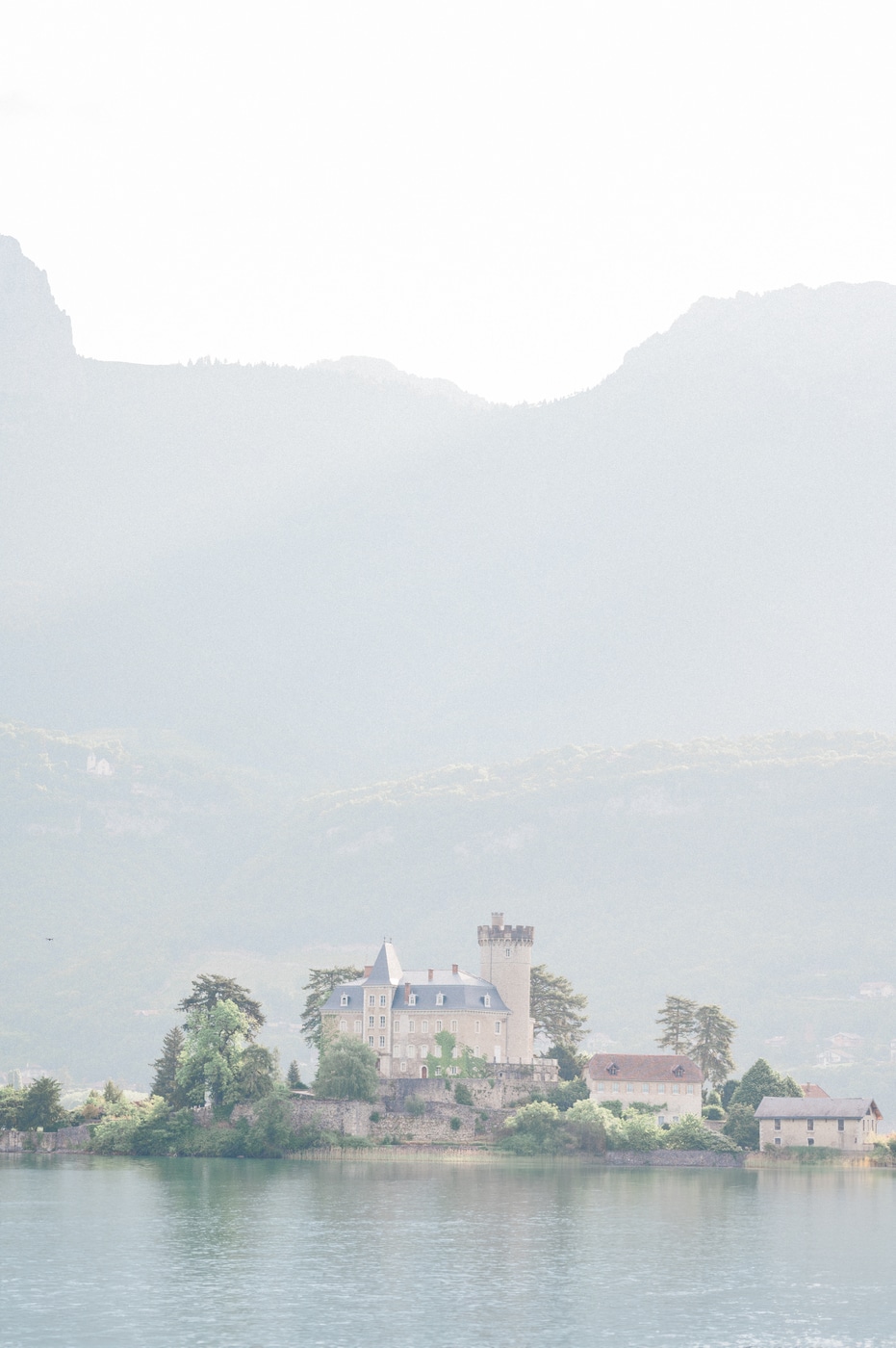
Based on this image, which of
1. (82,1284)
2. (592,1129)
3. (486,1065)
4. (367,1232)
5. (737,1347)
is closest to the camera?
(737,1347)

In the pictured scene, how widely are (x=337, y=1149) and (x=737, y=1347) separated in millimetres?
74281

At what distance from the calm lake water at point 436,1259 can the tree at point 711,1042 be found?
32200mm

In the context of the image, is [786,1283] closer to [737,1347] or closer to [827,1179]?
[737,1347]

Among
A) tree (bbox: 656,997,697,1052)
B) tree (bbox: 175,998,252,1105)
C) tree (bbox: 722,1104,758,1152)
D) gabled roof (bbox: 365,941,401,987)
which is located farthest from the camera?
tree (bbox: 656,997,697,1052)

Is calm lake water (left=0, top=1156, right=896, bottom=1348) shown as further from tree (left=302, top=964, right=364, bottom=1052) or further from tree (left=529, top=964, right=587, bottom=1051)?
tree (left=529, top=964, right=587, bottom=1051)

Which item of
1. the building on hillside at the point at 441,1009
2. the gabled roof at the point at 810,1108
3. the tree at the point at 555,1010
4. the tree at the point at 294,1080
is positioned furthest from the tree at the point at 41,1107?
the gabled roof at the point at 810,1108

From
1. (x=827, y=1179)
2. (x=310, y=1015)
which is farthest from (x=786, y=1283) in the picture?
(x=310, y=1015)

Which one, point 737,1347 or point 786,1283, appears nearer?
point 737,1347

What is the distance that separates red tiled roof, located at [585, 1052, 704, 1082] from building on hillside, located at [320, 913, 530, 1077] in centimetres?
655

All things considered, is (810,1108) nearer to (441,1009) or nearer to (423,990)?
(441,1009)

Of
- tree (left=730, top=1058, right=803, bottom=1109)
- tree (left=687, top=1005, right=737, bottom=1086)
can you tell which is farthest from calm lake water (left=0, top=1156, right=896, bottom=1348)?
tree (left=687, top=1005, right=737, bottom=1086)

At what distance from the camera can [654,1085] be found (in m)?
162

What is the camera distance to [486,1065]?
163 metres

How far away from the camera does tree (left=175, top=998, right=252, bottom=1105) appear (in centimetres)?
14888
